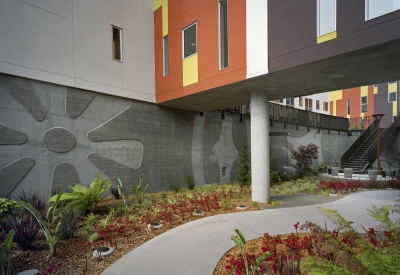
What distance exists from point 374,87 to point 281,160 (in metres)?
17.5

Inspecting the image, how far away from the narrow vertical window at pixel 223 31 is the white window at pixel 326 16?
2.81 m

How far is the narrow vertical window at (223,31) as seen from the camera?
24.1 feet

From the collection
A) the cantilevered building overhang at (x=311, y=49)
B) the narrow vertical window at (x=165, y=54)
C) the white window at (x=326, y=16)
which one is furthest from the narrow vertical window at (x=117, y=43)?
the white window at (x=326, y=16)

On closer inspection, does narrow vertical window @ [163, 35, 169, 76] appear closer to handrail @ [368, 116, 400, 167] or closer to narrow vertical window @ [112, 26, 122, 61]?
narrow vertical window @ [112, 26, 122, 61]

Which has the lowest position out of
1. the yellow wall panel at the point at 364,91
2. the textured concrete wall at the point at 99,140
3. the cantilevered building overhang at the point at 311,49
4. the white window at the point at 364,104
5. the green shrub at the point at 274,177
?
the green shrub at the point at 274,177

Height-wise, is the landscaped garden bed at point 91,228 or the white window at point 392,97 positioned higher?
the white window at point 392,97

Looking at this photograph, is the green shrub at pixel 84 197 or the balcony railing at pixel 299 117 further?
the balcony railing at pixel 299 117

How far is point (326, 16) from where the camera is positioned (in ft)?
16.9

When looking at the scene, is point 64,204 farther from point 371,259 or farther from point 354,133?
point 354,133

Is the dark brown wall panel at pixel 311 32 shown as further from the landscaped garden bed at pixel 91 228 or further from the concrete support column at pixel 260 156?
the landscaped garden bed at pixel 91 228

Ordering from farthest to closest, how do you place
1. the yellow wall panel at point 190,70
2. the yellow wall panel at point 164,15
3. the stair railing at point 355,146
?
the stair railing at point 355,146 < the yellow wall panel at point 164,15 < the yellow wall panel at point 190,70

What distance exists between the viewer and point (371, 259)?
7.82ft

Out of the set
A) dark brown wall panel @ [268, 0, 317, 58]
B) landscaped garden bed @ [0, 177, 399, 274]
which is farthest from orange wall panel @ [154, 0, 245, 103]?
landscaped garden bed @ [0, 177, 399, 274]

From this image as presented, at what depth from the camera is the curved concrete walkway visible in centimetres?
332
